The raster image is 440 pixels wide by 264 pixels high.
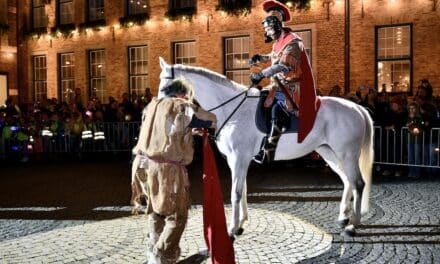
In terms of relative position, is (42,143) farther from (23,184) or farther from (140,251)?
(140,251)

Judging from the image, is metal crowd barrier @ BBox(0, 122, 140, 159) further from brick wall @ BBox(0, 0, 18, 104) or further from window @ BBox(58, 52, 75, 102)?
brick wall @ BBox(0, 0, 18, 104)

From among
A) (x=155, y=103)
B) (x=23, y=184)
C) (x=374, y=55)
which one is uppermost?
(x=374, y=55)

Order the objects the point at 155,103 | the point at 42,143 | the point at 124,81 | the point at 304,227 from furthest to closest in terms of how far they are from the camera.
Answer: the point at 124,81 → the point at 42,143 → the point at 304,227 → the point at 155,103

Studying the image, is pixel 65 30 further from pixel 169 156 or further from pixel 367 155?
pixel 169 156

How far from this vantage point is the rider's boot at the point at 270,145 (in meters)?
6.59

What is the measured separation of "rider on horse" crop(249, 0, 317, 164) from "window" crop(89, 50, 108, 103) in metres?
17.5

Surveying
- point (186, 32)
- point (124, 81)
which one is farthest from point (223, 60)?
point (124, 81)

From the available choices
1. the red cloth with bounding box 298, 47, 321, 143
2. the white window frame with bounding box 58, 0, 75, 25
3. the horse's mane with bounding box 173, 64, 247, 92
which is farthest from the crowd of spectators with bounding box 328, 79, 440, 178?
the white window frame with bounding box 58, 0, 75, 25

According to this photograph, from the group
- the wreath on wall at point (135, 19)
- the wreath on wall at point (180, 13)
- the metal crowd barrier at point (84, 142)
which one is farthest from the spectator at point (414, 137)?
the wreath on wall at point (135, 19)

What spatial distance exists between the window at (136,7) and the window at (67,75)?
12.6 ft

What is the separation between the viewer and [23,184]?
11.7m

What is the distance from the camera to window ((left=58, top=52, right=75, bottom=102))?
24.0 meters

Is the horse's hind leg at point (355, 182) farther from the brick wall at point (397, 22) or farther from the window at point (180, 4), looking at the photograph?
the window at point (180, 4)

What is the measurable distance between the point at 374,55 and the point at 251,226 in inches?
472
